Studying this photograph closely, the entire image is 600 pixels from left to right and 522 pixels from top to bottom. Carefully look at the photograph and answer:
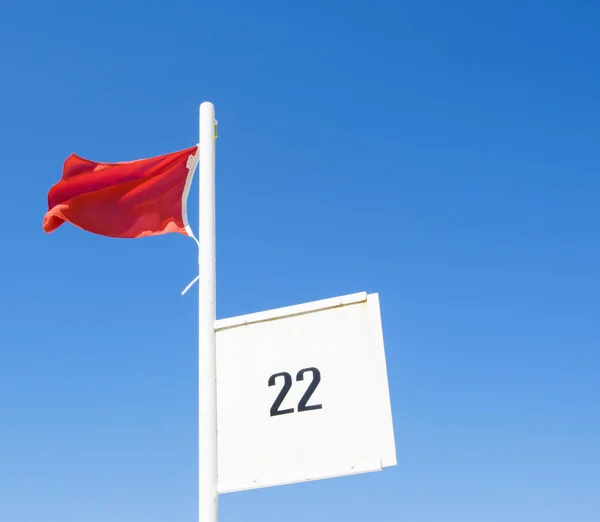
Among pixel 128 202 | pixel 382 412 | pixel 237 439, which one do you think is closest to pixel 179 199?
pixel 128 202

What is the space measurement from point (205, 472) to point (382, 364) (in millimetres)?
1697

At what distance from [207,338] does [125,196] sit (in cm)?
364

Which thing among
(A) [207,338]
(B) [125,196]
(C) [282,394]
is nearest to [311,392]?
(C) [282,394]

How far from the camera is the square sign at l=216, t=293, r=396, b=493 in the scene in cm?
542

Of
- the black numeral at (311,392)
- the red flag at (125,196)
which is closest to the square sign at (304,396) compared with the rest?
the black numeral at (311,392)

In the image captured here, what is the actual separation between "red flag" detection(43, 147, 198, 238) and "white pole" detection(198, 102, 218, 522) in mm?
1242

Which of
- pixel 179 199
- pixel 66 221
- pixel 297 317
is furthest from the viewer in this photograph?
pixel 66 221

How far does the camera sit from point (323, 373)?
5.73m

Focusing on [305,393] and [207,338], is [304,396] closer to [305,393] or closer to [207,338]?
[305,393]

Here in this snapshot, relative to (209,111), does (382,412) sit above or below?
below

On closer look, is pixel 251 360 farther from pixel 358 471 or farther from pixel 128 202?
pixel 128 202

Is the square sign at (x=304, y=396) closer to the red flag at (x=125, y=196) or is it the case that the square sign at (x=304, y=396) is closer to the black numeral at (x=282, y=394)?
the black numeral at (x=282, y=394)

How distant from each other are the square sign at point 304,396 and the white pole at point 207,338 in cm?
7

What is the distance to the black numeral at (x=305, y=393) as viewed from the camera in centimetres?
569
